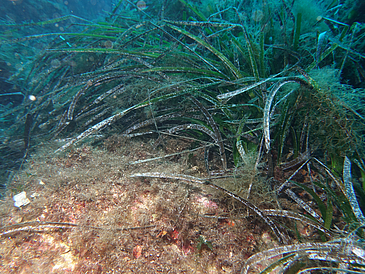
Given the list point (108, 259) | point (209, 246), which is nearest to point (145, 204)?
point (108, 259)

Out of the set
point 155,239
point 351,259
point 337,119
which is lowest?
point 155,239

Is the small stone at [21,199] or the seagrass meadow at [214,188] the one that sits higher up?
the seagrass meadow at [214,188]

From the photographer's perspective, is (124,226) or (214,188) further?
(214,188)

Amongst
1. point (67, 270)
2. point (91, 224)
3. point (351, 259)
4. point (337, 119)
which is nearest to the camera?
point (351, 259)

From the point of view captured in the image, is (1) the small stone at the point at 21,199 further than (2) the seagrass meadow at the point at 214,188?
Yes

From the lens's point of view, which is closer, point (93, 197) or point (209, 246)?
point (209, 246)

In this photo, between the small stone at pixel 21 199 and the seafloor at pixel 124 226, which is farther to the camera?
the small stone at pixel 21 199

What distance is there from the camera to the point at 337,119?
4.72ft

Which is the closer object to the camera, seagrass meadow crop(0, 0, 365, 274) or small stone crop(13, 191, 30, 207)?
seagrass meadow crop(0, 0, 365, 274)

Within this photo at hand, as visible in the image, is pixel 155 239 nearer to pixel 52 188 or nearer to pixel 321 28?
pixel 52 188

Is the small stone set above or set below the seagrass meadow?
below

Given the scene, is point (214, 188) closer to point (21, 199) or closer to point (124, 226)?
point (124, 226)

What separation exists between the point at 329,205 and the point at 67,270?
2.22m

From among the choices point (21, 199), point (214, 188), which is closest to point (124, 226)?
point (214, 188)
